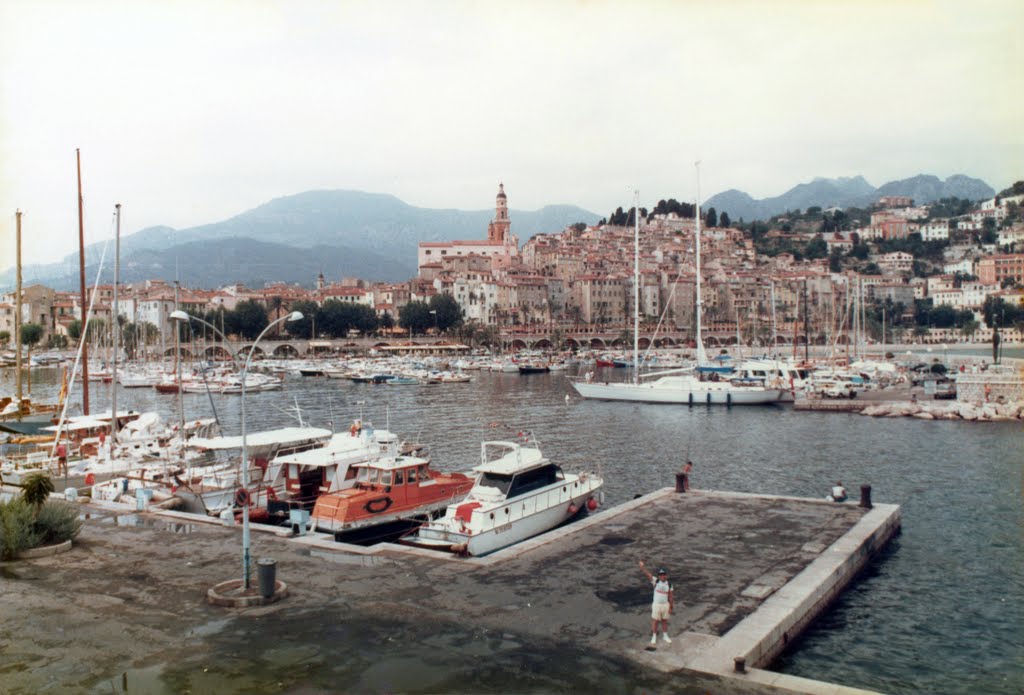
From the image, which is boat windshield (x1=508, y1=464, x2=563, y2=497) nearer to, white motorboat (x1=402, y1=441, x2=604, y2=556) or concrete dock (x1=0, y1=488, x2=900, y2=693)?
white motorboat (x1=402, y1=441, x2=604, y2=556)

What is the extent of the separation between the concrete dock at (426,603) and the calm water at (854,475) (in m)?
0.64

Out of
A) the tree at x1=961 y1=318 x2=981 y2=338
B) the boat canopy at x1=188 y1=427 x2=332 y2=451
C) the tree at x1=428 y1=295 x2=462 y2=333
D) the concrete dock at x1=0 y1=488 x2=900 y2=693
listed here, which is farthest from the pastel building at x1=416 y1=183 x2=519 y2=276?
the concrete dock at x1=0 y1=488 x2=900 y2=693

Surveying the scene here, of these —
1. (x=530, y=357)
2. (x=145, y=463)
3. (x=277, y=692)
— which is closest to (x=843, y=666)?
(x=277, y=692)

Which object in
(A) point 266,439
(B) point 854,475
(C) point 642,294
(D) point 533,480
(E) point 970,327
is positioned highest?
(C) point 642,294

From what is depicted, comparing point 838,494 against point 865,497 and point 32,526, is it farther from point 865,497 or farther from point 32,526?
point 32,526

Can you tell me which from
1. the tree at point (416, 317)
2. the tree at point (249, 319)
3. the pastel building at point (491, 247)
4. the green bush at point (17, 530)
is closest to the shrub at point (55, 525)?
the green bush at point (17, 530)

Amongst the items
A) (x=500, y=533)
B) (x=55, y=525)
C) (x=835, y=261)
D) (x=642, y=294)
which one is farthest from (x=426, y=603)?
(x=835, y=261)

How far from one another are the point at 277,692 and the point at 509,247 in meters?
151

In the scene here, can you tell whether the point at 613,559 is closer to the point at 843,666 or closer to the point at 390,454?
the point at 843,666

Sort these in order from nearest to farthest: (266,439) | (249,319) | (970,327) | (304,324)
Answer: (266,439), (249,319), (304,324), (970,327)

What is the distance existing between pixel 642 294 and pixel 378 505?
129m

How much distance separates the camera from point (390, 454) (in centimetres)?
1838

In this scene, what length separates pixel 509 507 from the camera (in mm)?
15711

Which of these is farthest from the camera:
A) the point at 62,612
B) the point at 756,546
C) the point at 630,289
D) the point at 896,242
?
the point at 896,242
